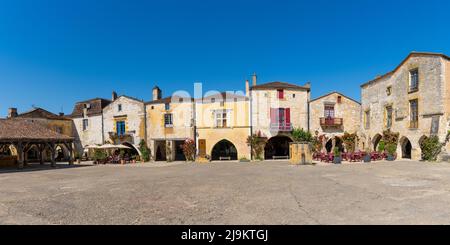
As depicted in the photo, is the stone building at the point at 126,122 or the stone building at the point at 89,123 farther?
the stone building at the point at 89,123

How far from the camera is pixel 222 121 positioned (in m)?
23.8

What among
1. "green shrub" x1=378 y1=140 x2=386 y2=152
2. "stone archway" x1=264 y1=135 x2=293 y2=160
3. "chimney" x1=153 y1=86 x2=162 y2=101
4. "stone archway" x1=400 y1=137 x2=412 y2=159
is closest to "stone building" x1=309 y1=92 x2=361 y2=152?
"green shrub" x1=378 y1=140 x2=386 y2=152

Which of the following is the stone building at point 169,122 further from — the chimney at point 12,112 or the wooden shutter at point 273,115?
the chimney at point 12,112

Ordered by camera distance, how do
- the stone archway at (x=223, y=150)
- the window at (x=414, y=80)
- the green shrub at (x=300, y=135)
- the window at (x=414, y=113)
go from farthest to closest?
1. the stone archway at (x=223, y=150)
2. the green shrub at (x=300, y=135)
3. the window at (x=414, y=80)
4. the window at (x=414, y=113)

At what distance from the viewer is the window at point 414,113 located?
1907 centimetres

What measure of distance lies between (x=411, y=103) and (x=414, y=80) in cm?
179

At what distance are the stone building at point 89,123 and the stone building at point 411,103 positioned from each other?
27750 mm

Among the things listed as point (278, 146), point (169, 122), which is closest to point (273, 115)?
point (278, 146)

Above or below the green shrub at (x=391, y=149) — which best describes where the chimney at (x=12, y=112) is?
above

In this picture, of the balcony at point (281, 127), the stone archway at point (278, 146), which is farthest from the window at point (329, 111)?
the stone archway at point (278, 146)

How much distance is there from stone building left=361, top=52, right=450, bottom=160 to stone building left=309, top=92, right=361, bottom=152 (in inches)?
38.2

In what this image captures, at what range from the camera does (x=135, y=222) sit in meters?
5.19
